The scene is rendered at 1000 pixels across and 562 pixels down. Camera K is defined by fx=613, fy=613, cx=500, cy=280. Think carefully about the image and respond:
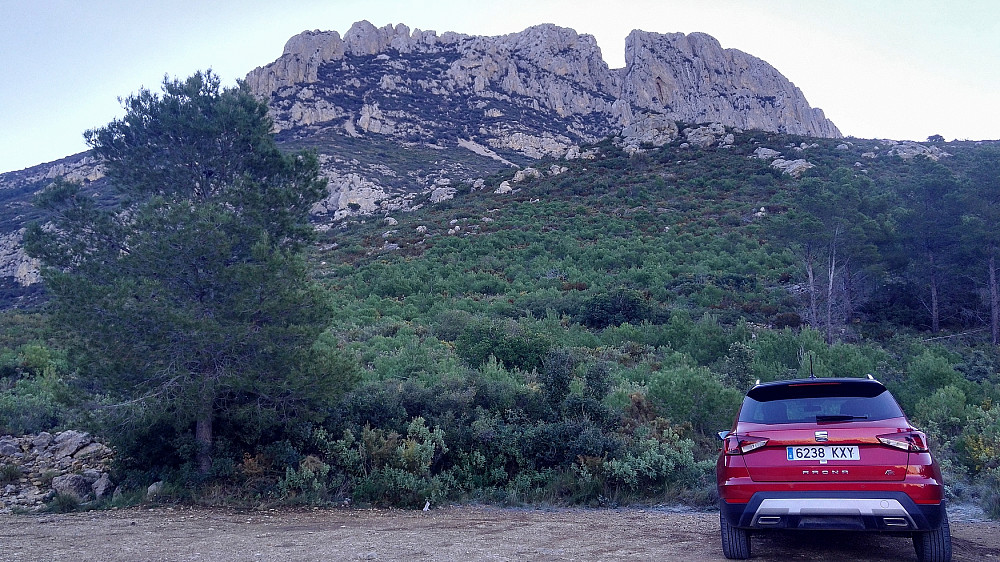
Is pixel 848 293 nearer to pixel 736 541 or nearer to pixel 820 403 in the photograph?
pixel 820 403

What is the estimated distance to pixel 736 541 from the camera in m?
4.76

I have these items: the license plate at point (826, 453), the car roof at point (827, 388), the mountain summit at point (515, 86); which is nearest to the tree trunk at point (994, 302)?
the car roof at point (827, 388)

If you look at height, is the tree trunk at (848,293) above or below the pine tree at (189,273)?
below

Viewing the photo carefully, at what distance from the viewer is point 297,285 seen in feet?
A: 27.3

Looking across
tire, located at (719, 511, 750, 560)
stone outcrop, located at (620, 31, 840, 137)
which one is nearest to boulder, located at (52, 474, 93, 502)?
tire, located at (719, 511, 750, 560)

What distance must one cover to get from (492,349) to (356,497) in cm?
678

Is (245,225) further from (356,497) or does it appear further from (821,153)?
(821,153)

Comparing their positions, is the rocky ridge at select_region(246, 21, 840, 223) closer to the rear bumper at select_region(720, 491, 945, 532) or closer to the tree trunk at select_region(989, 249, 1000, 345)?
the tree trunk at select_region(989, 249, 1000, 345)

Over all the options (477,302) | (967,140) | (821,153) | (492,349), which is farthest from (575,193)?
(967,140)

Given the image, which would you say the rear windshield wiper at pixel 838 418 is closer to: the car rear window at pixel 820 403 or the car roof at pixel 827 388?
the car rear window at pixel 820 403

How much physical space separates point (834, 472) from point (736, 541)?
94 centimetres

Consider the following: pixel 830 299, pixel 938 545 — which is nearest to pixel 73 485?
pixel 938 545

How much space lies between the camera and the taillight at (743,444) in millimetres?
4617

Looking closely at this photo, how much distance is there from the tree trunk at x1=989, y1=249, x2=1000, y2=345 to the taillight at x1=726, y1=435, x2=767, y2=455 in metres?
20.7
